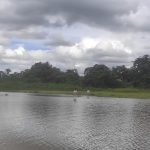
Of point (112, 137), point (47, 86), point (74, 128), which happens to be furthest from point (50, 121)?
point (47, 86)

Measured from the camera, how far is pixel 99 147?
3278 cm

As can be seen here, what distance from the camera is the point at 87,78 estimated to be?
7244 inches

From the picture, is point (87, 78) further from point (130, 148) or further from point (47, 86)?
point (130, 148)

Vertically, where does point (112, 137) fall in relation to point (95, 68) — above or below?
below

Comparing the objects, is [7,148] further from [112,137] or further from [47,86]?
[47,86]

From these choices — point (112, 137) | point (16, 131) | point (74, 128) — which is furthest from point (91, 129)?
point (16, 131)

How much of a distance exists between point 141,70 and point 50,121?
147 metres

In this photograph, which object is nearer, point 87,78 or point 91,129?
point 91,129

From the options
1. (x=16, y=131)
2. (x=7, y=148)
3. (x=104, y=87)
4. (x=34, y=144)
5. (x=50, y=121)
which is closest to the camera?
(x=7, y=148)

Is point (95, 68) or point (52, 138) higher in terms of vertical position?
point (95, 68)

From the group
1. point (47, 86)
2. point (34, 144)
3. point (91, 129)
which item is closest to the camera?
point (34, 144)

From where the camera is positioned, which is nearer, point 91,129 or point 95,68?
point 91,129

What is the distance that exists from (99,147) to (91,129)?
10.8 metres

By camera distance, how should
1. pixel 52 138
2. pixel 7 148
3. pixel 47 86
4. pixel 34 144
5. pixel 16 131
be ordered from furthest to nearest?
1. pixel 47 86
2. pixel 16 131
3. pixel 52 138
4. pixel 34 144
5. pixel 7 148
